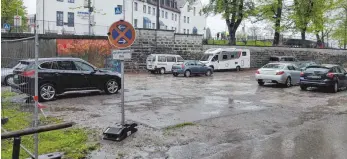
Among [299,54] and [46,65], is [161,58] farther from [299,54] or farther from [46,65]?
[299,54]

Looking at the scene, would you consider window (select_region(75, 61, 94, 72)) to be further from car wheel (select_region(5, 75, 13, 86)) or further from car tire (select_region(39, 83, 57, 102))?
car wheel (select_region(5, 75, 13, 86))

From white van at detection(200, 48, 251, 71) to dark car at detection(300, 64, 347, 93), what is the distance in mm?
13939

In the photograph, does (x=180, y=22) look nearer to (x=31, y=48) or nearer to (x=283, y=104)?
(x=283, y=104)

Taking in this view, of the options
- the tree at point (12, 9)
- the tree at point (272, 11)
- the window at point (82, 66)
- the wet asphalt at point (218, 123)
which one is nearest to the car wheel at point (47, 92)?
the wet asphalt at point (218, 123)

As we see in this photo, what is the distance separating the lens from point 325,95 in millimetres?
17891

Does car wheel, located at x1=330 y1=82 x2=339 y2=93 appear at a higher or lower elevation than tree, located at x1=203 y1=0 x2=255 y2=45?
lower

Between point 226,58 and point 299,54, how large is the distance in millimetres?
13570

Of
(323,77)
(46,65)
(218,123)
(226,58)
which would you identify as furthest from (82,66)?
(226,58)

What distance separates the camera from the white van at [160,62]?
29.9 meters

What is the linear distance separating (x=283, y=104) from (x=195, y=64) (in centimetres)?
1506

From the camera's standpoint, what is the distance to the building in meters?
36.6

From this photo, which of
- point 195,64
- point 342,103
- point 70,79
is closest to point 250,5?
point 195,64

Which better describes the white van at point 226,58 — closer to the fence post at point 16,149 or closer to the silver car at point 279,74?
the silver car at point 279,74

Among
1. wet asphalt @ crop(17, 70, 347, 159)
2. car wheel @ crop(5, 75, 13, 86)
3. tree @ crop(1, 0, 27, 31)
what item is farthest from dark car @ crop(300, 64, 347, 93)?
tree @ crop(1, 0, 27, 31)
